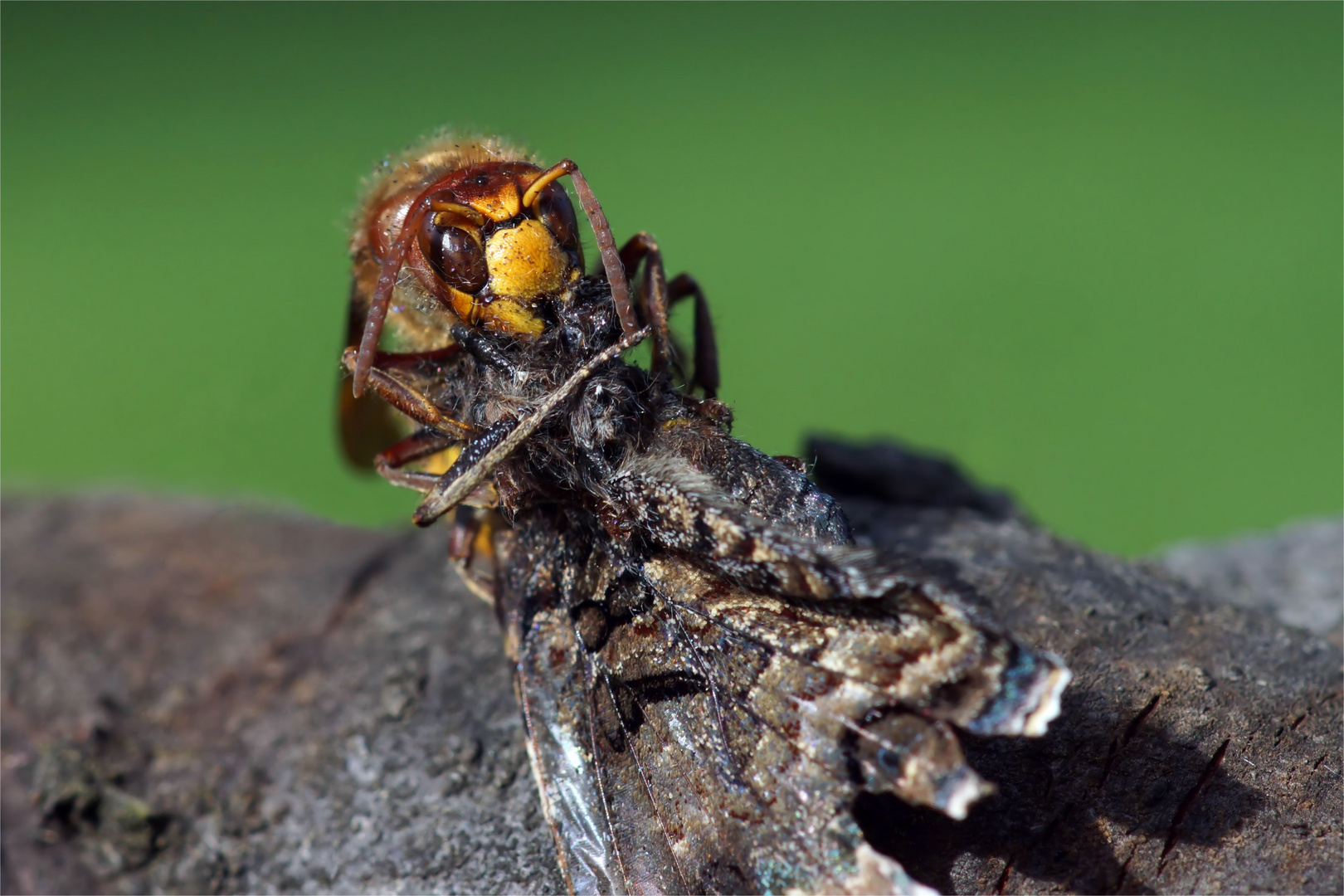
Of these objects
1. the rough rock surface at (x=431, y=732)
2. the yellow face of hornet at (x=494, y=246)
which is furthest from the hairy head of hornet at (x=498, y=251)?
the rough rock surface at (x=431, y=732)

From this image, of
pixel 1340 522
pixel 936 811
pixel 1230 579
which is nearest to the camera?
pixel 936 811

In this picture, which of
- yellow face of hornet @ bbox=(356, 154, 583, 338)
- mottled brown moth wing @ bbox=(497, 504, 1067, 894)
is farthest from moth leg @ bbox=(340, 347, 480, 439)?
mottled brown moth wing @ bbox=(497, 504, 1067, 894)

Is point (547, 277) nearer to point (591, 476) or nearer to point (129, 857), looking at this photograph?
point (591, 476)

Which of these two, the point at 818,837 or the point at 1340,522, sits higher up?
the point at 1340,522

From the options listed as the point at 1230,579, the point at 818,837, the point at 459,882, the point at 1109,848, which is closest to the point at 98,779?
the point at 459,882

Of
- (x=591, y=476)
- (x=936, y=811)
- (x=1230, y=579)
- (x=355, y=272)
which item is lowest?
(x=936, y=811)

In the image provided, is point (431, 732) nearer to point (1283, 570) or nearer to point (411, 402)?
point (411, 402)

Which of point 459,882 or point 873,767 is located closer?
point 873,767

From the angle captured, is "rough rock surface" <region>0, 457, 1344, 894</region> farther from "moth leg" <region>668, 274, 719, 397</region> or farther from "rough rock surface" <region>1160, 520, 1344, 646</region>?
"moth leg" <region>668, 274, 719, 397</region>
